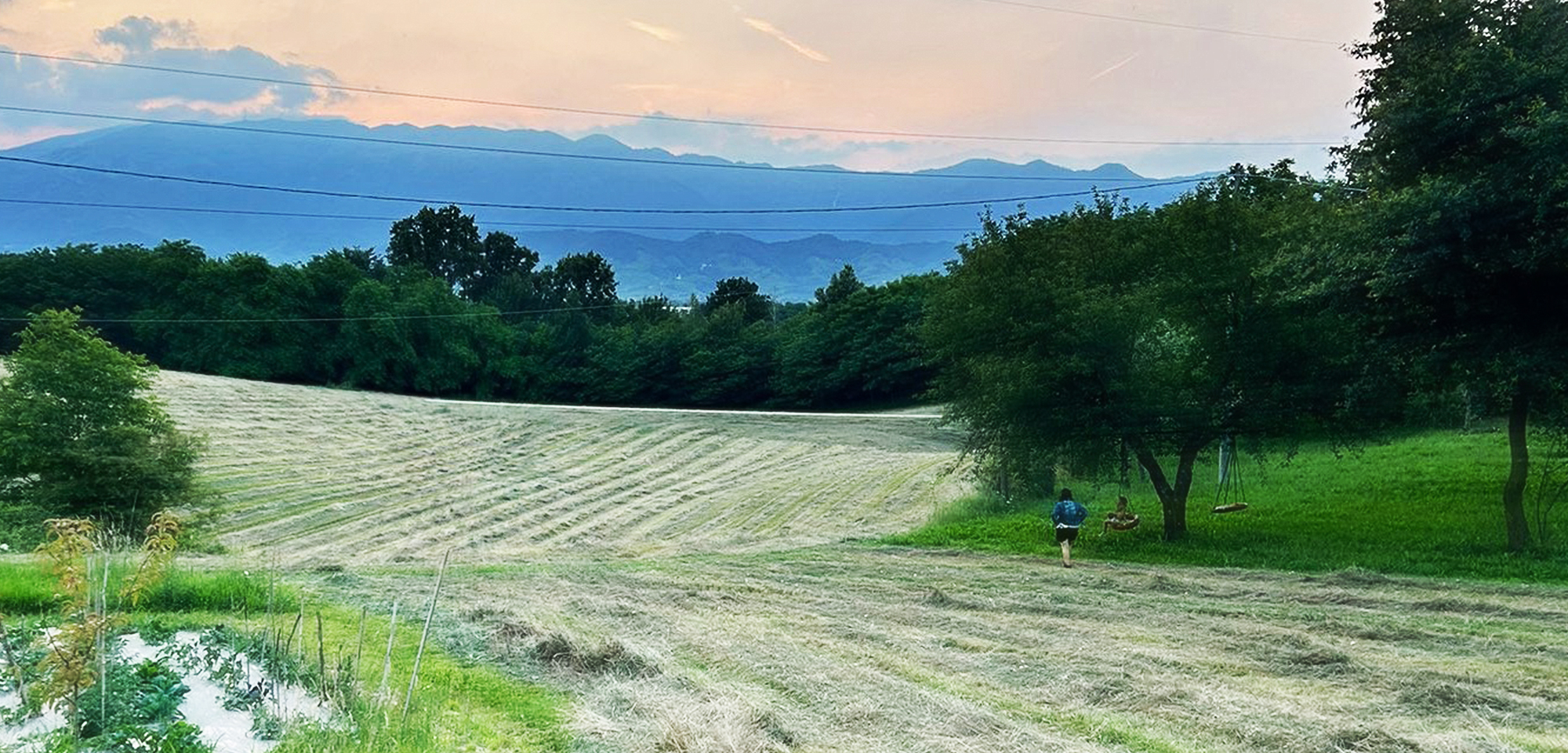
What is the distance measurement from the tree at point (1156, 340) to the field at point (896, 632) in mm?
3199

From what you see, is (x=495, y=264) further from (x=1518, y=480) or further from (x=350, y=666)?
(x=350, y=666)

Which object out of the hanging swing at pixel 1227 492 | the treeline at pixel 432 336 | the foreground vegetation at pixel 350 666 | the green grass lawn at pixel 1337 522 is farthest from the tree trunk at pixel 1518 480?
the treeline at pixel 432 336

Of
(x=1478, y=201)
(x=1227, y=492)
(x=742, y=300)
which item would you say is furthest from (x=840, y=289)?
(x=1478, y=201)

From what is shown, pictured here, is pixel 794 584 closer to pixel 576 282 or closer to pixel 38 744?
pixel 38 744

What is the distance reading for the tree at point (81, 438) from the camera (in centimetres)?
2106

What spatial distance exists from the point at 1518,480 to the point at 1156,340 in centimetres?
657

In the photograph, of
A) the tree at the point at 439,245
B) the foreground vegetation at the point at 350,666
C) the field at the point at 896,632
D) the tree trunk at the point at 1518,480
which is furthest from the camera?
the tree at the point at 439,245

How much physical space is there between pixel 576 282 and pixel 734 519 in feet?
241

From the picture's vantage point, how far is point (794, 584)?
632 inches

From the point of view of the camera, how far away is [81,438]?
21641mm

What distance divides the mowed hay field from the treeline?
66.4ft

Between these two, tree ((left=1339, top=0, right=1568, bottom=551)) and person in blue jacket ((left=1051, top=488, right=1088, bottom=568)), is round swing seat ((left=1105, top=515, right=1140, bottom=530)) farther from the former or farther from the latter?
tree ((left=1339, top=0, right=1568, bottom=551))

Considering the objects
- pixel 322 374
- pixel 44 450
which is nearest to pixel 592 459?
pixel 44 450

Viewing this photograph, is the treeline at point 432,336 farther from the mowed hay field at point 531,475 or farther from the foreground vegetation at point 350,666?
the foreground vegetation at point 350,666
